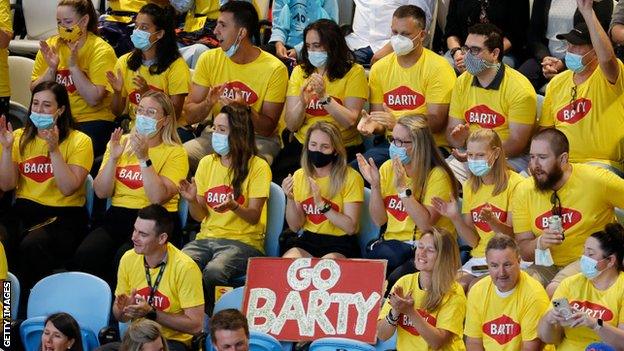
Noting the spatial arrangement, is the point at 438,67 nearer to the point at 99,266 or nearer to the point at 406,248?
the point at 406,248

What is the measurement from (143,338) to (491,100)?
3088 millimetres

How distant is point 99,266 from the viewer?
9812 mm

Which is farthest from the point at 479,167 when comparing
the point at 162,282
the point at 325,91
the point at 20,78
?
the point at 20,78

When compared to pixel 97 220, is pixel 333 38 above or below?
above

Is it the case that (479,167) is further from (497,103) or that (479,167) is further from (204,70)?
(204,70)

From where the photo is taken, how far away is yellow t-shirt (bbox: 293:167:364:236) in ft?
31.4

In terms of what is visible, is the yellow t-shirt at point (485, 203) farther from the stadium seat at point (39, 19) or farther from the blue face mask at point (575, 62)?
the stadium seat at point (39, 19)

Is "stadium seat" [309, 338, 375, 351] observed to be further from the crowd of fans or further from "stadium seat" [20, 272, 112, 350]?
"stadium seat" [20, 272, 112, 350]

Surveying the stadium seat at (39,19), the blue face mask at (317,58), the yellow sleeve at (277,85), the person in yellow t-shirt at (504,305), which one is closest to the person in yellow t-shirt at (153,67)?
the yellow sleeve at (277,85)

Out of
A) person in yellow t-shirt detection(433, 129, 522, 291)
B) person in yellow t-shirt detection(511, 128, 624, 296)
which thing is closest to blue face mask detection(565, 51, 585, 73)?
person in yellow t-shirt detection(433, 129, 522, 291)

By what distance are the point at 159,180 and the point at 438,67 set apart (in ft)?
6.54

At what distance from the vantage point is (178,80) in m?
10.8

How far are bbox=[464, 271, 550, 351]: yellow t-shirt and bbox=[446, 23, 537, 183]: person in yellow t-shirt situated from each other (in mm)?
1490

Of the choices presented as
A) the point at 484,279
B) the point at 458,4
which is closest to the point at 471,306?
the point at 484,279
